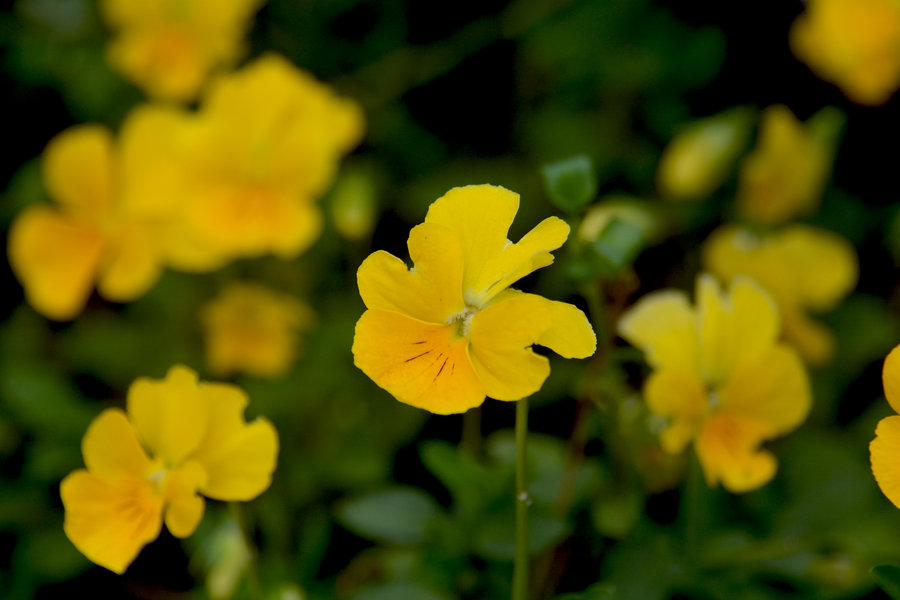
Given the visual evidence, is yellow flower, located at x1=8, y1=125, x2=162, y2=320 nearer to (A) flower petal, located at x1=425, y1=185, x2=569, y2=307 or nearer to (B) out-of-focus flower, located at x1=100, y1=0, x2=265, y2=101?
(B) out-of-focus flower, located at x1=100, y1=0, x2=265, y2=101

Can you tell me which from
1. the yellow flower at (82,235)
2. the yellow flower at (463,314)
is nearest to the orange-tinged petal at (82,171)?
the yellow flower at (82,235)

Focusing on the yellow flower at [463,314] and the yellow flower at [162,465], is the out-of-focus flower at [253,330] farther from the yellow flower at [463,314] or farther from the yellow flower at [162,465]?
the yellow flower at [463,314]

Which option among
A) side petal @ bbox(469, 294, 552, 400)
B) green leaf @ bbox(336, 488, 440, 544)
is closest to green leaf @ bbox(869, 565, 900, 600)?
side petal @ bbox(469, 294, 552, 400)

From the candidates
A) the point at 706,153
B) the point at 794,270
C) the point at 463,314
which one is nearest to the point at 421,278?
the point at 463,314

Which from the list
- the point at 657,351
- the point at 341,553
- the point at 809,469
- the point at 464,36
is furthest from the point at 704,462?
the point at 464,36

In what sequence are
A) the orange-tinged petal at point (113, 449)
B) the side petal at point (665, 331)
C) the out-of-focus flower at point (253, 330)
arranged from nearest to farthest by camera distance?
the orange-tinged petal at point (113, 449) < the side petal at point (665, 331) < the out-of-focus flower at point (253, 330)

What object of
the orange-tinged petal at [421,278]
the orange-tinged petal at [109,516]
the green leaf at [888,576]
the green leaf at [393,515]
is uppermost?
the orange-tinged petal at [421,278]

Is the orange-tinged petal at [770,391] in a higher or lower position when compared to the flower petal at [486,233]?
lower

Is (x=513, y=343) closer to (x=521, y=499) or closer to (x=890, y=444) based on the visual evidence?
(x=521, y=499)
